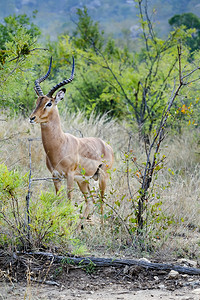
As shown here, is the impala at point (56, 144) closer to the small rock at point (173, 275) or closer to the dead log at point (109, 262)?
the dead log at point (109, 262)

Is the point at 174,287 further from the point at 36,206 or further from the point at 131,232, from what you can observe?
the point at 36,206

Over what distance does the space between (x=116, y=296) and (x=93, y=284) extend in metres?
0.34

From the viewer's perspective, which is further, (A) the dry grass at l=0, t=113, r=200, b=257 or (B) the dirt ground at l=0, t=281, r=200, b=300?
(A) the dry grass at l=0, t=113, r=200, b=257

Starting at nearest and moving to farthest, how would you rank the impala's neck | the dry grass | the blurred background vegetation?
the dry grass → the blurred background vegetation → the impala's neck

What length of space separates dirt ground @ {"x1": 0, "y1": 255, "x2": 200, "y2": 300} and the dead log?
35 millimetres

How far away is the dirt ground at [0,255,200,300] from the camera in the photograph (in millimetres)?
3605

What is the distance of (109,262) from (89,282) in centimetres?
33

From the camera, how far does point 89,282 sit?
393 cm

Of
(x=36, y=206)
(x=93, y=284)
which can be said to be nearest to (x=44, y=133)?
(x=36, y=206)

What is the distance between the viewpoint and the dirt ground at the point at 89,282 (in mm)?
3605

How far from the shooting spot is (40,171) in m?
7.92

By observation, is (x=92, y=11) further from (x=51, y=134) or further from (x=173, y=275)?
(x=173, y=275)

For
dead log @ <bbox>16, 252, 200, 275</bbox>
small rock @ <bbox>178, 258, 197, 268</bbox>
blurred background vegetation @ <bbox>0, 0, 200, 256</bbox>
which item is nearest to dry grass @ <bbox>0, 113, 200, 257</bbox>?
blurred background vegetation @ <bbox>0, 0, 200, 256</bbox>

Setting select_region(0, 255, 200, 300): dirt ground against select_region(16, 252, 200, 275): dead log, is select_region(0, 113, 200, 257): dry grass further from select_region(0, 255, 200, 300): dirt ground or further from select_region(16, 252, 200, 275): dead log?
select_region(0, 255, 200, 300): dirt ground
